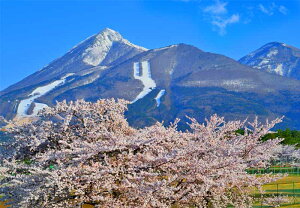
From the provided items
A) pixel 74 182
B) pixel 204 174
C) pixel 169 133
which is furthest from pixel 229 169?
pixel 74 182

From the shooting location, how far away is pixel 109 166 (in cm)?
924

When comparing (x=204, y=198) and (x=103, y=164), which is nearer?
(x=103, y=164)

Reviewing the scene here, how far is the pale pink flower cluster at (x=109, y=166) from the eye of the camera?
9.20m

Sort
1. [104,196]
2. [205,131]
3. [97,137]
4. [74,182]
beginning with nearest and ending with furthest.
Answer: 1. [74,182]
2. [104,196]
3. [97,137]
4. [205,131]

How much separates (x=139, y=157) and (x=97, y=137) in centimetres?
158

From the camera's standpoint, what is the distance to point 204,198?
1174 centimetres

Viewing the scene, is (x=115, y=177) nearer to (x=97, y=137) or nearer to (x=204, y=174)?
(x=97, y=137)

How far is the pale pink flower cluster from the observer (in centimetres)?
920

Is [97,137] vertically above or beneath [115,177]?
above

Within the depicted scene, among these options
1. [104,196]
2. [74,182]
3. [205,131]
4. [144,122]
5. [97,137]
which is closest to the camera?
[74,182]

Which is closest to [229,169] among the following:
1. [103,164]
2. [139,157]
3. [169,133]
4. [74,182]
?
[169,133]

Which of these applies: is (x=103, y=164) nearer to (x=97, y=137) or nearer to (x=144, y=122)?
(x=97, y=137)

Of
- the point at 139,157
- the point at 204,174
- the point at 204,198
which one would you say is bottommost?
the point at 204,198

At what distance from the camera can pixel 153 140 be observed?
390 inches
